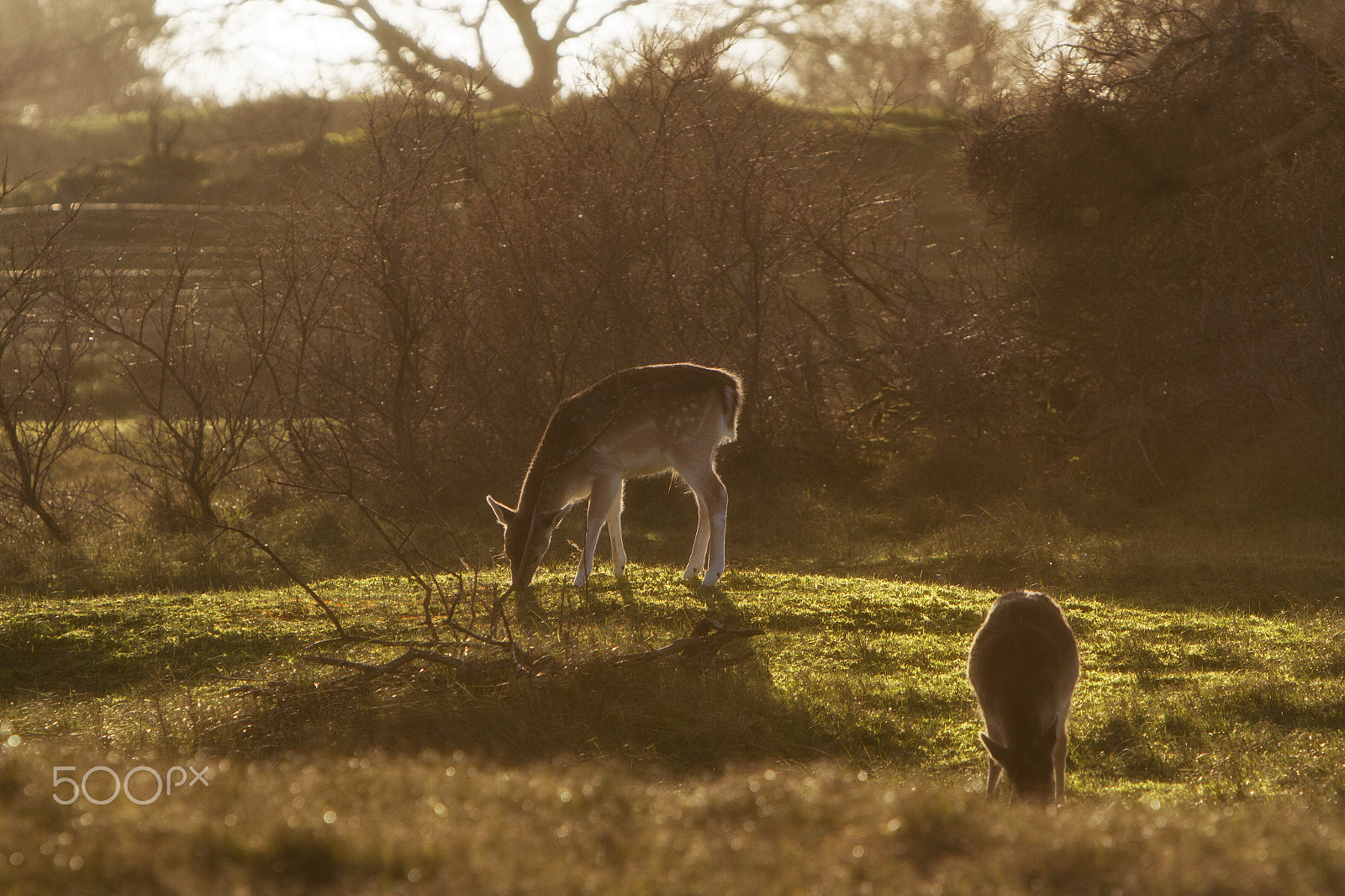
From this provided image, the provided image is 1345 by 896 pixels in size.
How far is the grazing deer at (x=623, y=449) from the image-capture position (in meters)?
10.5

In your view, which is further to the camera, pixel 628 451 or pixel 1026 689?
pixel 628 451

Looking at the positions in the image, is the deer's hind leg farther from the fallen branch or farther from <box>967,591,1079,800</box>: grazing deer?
<box>967,591,1079,800</box>: grazing deer

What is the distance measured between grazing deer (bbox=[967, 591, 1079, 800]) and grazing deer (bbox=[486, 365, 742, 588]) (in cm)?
470

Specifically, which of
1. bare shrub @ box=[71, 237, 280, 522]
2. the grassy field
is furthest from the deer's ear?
bare shrub @ box=[71, 237, 280, 522]

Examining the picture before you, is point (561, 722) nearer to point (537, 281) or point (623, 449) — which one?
point (623, 449)

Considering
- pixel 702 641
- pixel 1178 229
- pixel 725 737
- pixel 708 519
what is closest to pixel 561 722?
pixel 725 737

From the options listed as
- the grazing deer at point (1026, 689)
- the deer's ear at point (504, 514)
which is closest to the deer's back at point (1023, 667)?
the grazing deer at point (1026, 689)

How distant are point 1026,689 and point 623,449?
5781 mm

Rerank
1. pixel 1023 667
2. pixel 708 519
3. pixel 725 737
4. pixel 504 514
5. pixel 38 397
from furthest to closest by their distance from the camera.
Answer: pixel 38 397 → pixel 708 519 → pixel 504 514 → pixel 725 737 → pixel 1023 667

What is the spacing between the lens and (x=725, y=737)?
6688mm

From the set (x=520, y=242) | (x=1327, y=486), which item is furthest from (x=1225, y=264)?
(x=520, y=242)

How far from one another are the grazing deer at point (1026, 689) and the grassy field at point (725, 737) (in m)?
0.29

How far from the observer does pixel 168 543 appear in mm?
13492

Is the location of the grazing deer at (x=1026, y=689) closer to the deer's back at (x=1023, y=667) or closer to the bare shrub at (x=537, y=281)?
the deer's back at (x=1023, y=667)
